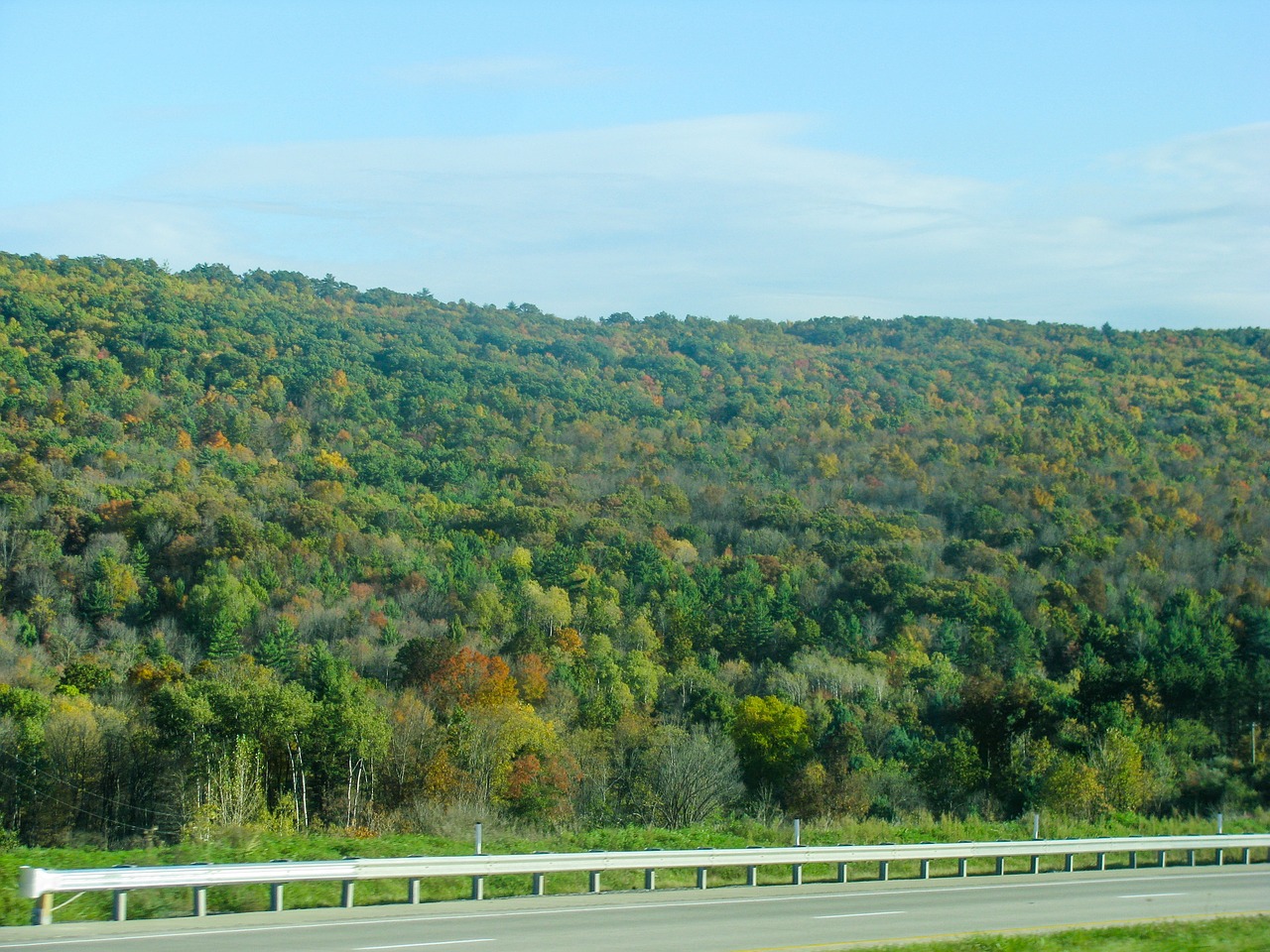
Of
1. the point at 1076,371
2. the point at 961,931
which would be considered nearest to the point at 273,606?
the point at 961,931

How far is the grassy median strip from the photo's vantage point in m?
12.6

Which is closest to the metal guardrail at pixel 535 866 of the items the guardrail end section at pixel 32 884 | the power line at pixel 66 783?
the guardrail end section at pixel 32 884

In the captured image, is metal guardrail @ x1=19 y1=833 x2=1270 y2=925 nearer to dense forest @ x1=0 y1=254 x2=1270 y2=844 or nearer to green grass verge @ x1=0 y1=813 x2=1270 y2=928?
green grass verge @ x1=0 y1=813 x2=1270 y2=928

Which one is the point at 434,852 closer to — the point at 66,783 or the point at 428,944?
the point at 428,944

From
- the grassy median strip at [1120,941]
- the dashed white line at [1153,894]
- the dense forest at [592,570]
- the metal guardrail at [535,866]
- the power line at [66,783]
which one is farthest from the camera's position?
the dense forest at [592,570]

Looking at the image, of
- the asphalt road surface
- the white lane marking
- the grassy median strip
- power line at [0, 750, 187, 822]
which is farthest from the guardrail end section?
power line at [0, 750, 187, 822]

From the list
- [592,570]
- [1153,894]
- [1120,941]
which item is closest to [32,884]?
[1120,941]

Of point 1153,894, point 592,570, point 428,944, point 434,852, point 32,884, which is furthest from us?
point 592,570

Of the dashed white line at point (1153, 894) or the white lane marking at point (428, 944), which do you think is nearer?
the white lane marking at point (428, 944)

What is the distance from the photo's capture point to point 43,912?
11688 mm

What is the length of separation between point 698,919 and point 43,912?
663 cm

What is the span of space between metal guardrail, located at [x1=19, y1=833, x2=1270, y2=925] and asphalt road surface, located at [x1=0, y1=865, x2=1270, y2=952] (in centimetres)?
33

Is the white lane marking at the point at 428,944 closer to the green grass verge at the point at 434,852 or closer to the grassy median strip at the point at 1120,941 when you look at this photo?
the green grass verge at the point at 434,852

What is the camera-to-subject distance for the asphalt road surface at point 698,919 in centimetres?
1162
